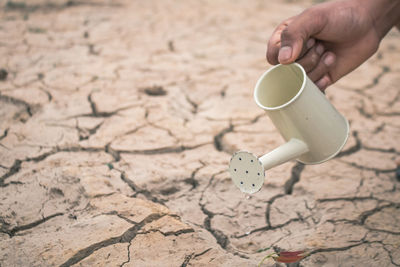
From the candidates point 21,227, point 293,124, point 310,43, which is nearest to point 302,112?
point 293,124

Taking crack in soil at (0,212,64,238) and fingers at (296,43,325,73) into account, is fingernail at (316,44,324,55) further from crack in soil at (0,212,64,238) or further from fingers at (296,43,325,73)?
crack in soil at (0,212,64,238)

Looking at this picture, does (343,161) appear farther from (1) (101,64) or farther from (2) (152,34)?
Answer: (2) (152,34)

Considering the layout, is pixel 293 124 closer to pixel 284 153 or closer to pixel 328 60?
pixel 284 153

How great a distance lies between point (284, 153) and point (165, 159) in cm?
79

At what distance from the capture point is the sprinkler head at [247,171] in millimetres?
1409

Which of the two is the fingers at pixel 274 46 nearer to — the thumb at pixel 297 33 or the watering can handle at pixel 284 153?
the thumb at pixel 297 33

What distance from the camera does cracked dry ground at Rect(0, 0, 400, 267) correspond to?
1681 mm

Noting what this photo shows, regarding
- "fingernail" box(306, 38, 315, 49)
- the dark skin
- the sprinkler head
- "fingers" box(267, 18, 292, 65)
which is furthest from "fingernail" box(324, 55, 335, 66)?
the sprinkler head

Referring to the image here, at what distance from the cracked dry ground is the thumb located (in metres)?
0.67

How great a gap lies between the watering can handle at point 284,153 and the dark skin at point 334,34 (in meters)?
0.37

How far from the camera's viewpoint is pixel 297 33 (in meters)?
1.74

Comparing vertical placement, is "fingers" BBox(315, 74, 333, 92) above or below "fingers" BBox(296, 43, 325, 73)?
below

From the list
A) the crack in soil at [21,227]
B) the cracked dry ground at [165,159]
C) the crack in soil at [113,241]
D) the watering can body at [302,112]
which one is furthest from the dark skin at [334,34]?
the crack in soil at [21,227]

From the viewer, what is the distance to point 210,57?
10.9 feet
